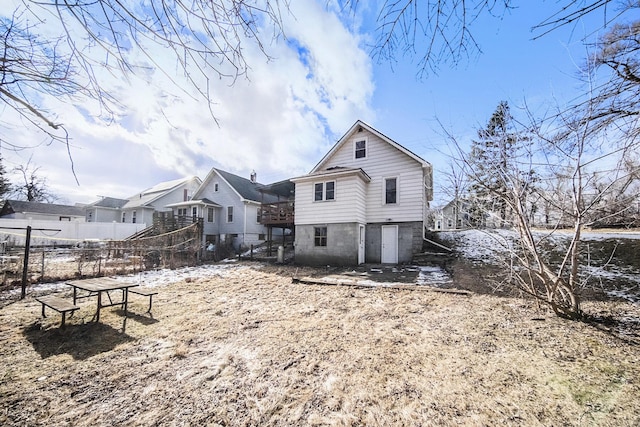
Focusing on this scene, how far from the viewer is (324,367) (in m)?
3.19

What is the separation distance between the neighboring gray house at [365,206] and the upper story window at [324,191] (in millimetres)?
53

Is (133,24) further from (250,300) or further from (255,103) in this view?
(250,300)

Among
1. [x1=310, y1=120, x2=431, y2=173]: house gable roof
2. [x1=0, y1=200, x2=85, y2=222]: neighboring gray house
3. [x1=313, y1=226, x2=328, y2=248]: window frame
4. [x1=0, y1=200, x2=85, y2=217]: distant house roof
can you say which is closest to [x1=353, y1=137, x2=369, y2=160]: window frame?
[x1=310, y1=120, x2=431, y2=173]: house gable roof

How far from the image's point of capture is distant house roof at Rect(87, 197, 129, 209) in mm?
30600

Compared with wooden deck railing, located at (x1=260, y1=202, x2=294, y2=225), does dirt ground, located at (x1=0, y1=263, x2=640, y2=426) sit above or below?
below

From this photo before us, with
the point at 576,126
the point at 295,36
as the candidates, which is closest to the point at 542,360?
the point at 576,126

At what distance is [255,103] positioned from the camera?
121 inches

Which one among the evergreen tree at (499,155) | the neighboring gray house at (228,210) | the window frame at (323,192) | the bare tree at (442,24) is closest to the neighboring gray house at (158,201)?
the neighboring gray house at (228,210)

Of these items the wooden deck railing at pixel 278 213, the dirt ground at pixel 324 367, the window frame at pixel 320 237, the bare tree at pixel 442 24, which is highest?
the bare tree at pixel 442 24

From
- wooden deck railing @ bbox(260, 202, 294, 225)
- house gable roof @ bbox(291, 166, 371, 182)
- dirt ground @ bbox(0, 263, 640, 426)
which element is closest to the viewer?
dirt ground @ bbox(0, 263, 640, 426)

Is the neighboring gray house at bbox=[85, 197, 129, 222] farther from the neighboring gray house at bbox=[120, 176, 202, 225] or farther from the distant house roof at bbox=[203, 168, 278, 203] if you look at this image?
the distant house roof at bbox=[203, 168, 278, 203]

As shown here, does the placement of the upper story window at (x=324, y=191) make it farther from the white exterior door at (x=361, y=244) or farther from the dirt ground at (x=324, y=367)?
the dirt ground at (x=324, y=367)

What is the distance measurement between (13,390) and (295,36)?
485 centimetres

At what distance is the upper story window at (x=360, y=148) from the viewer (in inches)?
548
